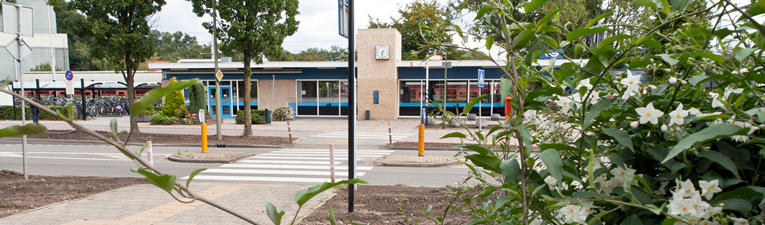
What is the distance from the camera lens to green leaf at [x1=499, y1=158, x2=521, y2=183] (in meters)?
1.33

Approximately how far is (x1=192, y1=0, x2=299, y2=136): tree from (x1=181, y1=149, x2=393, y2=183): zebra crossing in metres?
4.01

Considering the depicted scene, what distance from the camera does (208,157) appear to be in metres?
11.5

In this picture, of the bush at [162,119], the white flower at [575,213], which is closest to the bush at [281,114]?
the bush at [162,119]

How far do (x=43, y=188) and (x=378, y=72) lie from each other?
1905 cm

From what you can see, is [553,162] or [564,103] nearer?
[553,162]

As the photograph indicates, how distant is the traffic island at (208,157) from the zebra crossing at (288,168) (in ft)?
0.87

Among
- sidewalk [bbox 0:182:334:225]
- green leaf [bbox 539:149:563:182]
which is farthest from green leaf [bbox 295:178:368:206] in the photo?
sidewalk [bbox 0:182:334:225]

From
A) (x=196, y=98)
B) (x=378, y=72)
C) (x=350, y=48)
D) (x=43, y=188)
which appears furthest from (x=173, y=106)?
(x=350, y=48)

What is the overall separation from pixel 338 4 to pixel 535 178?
4659 millimetres

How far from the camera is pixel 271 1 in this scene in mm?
14602

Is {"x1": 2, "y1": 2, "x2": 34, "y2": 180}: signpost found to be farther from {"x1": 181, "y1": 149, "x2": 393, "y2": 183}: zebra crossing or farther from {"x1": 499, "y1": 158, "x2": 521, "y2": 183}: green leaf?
{"x1": 499, "y1": 158, "x2": 521, "y2": 183}: green leaf

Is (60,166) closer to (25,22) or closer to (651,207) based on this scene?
(25,22)

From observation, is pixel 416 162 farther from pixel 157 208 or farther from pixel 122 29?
pixel 122 29

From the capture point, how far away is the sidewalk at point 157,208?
210 inches
